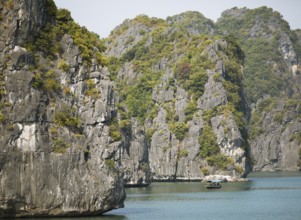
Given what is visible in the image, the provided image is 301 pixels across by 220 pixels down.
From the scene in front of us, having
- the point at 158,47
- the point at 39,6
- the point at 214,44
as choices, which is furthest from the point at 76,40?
the point at 158,47

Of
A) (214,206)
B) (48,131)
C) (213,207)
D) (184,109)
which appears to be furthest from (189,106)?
(48,131)

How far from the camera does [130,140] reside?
113 m

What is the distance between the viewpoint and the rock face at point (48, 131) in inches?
1993

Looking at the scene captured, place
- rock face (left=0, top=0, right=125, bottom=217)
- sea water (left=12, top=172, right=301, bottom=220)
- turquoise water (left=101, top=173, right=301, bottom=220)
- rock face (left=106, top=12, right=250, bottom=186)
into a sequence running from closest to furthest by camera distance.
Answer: rock face (left=0, top=0, right=125, bottom=217) < sea water (left=12, top=172, right=301, bottom=220) < turquoise water (left=101, top=173, right=301, bottom=220) < rock face (left=106, top=12, right=250, bottom=186)

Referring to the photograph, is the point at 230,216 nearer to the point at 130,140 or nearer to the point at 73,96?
the point at 73,96

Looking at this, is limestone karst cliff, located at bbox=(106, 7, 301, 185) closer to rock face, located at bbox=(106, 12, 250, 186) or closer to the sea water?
rock face, located at bbox=(106, 12, 250, 186)

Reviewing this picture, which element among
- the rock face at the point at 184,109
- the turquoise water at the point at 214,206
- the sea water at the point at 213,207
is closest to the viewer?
the sea water at the point at 213,207

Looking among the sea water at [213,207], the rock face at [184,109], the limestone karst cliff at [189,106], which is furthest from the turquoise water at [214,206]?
the limestone karst cliff at [189,106]

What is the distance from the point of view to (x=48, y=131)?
52500 mm

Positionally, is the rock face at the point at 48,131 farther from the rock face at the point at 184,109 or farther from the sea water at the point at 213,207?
the rock face at the point at 184,109

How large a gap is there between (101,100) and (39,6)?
29.7ft

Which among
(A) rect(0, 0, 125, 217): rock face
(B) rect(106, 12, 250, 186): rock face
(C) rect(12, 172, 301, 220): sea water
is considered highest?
(B) rect(106, 12, 250, 186): rock face

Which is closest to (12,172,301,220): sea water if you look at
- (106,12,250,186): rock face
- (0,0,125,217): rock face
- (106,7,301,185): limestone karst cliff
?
(0,0,125,217): rock face

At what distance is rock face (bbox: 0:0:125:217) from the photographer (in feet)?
166
